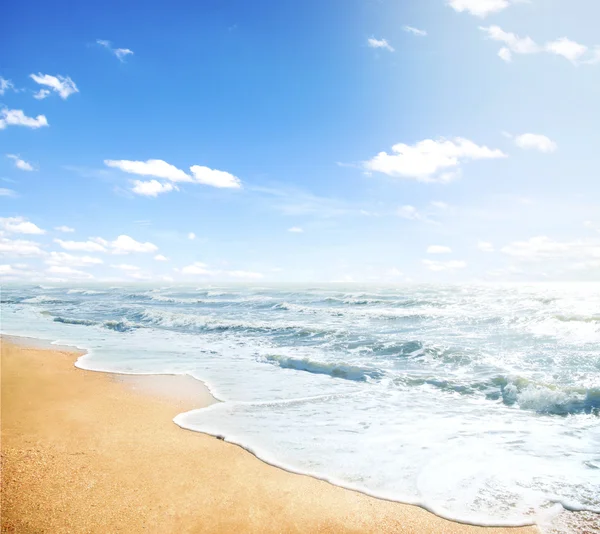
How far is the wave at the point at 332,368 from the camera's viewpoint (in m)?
10.6

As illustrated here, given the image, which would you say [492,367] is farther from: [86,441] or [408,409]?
[86,441]

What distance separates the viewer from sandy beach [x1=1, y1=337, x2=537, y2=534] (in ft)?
12.2

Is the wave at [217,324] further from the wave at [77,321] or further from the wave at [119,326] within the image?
the wave at [77,321]

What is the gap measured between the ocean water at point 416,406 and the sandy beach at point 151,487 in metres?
0.35

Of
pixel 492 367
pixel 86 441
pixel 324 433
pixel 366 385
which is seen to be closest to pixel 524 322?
pixel 492 367

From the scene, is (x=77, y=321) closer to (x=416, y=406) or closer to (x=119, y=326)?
(x=119, y=326)

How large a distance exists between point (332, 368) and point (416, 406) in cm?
369

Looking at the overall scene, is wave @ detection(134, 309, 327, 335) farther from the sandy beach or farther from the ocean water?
the sandy beach

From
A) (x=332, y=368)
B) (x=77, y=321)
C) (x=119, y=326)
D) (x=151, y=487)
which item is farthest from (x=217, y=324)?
(x=151, y=487)

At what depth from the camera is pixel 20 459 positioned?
15.7 ft

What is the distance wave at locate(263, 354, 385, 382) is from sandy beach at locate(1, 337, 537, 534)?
17.3 ft

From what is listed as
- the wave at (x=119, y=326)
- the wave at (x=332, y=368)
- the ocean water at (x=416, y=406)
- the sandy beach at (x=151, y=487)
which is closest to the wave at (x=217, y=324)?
the ocean water at (x=416, y=406)

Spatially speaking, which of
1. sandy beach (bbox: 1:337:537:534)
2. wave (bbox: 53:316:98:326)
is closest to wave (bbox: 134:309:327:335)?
wave (bbox: 53:316:98:326)

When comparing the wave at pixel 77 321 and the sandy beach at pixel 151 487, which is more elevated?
the sandy beach at pixel 151 487
